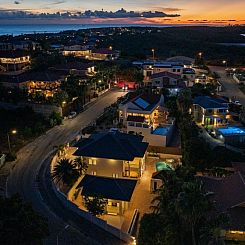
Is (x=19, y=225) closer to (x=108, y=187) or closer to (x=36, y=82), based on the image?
(x=108, y=187)

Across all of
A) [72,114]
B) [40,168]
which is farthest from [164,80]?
[40,168]

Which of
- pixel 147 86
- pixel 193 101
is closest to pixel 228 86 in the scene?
pixel 147 86

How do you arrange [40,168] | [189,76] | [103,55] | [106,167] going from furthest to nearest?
[103,55] < [189,76] < [40,168] < [106,167]

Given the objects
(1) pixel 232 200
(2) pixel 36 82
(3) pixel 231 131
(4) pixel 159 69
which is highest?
(4) pixel 159 69

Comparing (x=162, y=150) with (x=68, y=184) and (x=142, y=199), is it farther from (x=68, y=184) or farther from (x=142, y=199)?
(x=68, y=184)

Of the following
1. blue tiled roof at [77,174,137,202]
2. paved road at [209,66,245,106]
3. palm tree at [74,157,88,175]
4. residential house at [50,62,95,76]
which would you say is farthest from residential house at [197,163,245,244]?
residential house at [50,62,95,76]

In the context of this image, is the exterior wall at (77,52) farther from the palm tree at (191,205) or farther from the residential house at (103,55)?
the palm tree at (191,205)
